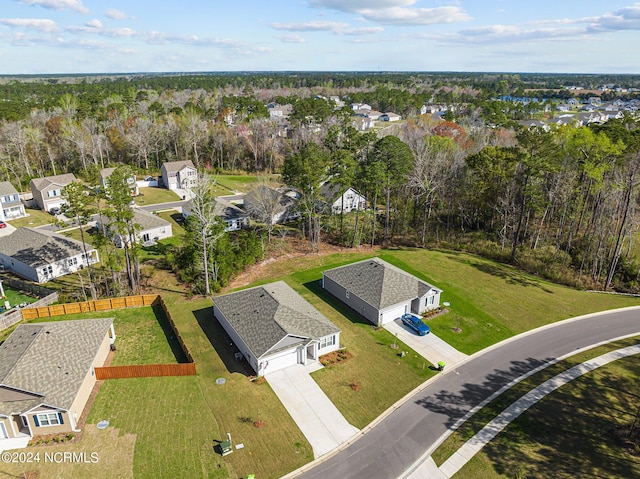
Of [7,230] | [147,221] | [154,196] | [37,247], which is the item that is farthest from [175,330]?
[154,196]

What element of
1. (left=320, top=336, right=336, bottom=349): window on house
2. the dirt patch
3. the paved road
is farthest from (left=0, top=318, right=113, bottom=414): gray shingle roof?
(left=320, top=336, right=336, bottom=349): window on house

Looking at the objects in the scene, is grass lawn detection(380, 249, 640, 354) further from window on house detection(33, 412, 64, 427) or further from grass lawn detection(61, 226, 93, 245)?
grass lawn detection(61, 226, 93, 245)

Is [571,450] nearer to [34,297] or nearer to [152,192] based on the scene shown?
[34,297]

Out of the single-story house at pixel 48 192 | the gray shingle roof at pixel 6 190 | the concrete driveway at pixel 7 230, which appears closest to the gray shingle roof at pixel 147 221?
the concrete driveway at pixel 7 230

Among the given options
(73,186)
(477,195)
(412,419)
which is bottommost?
(412,419)

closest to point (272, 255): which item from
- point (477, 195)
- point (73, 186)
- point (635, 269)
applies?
point (73, 186)

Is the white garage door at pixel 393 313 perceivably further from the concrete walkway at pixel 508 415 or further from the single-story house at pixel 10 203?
the single-story house at pixel 10 203
